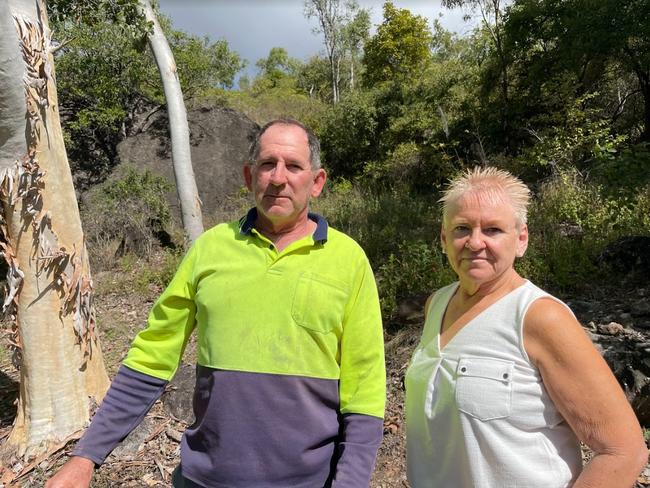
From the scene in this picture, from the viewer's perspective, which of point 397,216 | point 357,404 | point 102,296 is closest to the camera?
point 357,404

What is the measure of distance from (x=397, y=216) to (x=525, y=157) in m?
3.37

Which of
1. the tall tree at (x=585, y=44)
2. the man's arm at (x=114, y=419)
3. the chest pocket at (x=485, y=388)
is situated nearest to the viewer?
the chest pocket at (x=485, y=388)

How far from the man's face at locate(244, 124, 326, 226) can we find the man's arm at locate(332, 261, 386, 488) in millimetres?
317

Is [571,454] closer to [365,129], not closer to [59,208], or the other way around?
[59,208]

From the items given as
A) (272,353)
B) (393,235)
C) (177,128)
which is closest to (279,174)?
(272,353)

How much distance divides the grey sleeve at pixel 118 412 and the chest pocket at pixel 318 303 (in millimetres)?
571

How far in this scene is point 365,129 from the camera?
49.1 feet

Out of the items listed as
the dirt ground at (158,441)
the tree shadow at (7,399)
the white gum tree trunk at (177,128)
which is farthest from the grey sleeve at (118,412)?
the white gum tree trunk at (177,128)

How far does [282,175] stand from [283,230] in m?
0.19

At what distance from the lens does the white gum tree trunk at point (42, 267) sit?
312cm

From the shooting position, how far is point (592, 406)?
115 cm

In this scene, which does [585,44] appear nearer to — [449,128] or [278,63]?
[449,128]

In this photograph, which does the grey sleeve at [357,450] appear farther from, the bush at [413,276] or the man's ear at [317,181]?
the bush at [413,276]

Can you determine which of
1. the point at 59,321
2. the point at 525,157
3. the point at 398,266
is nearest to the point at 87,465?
the point at 59,321
